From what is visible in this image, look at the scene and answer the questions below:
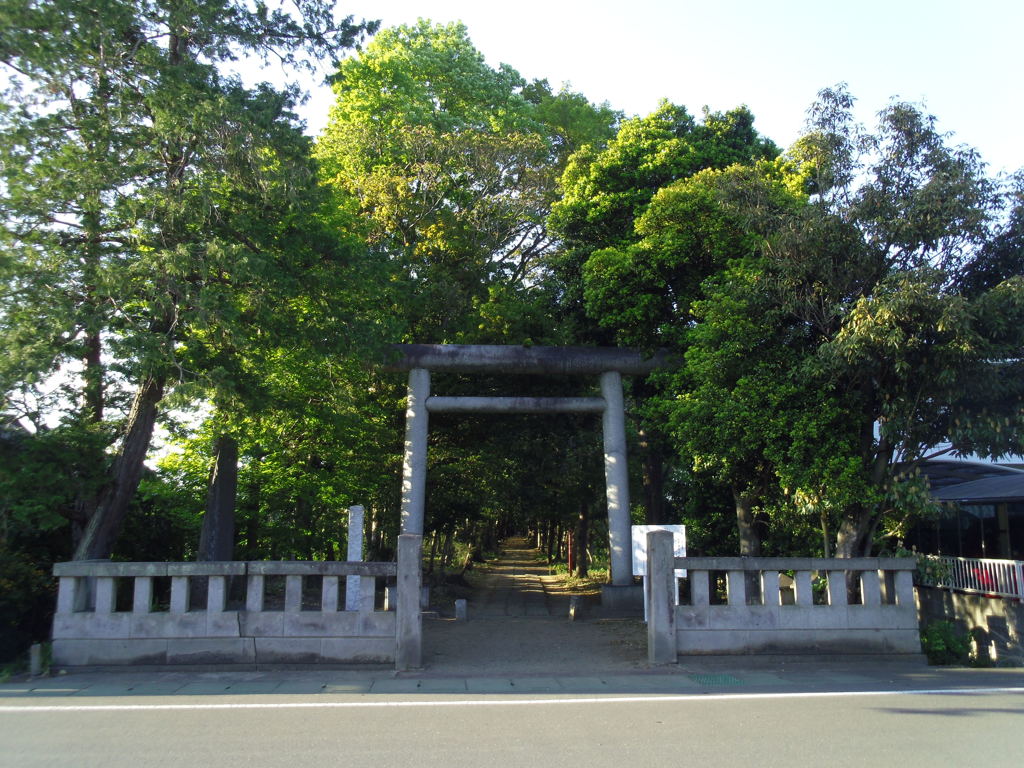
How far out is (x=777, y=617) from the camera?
994 centimetres

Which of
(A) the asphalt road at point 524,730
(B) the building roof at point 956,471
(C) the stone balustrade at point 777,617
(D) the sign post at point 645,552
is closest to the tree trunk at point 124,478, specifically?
(A) the asphalt road at point 524,730

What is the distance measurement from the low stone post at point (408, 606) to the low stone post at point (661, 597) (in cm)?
301

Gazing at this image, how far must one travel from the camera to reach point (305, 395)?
48.8 ft

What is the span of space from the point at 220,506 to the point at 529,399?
663cm

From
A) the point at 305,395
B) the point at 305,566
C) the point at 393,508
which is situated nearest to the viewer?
the point at 305,566

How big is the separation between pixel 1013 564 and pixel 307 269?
12343mm

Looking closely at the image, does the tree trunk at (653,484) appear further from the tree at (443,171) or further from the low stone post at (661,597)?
the low stone post at (661,597)

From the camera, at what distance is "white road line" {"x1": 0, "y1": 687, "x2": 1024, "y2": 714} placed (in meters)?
7.64

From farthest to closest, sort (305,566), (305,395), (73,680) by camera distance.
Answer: (305,395), (305,566), (73,680)

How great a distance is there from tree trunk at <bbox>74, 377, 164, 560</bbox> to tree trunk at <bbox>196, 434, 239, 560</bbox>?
2259mm

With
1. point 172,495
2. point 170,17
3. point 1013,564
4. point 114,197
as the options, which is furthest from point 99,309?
point 1013,564

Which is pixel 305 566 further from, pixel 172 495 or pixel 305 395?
→ pixel 172 495

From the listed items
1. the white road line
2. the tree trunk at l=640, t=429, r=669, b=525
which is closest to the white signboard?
the white road line

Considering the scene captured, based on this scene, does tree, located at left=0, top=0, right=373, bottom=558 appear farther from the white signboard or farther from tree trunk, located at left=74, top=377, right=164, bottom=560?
the white signboard
